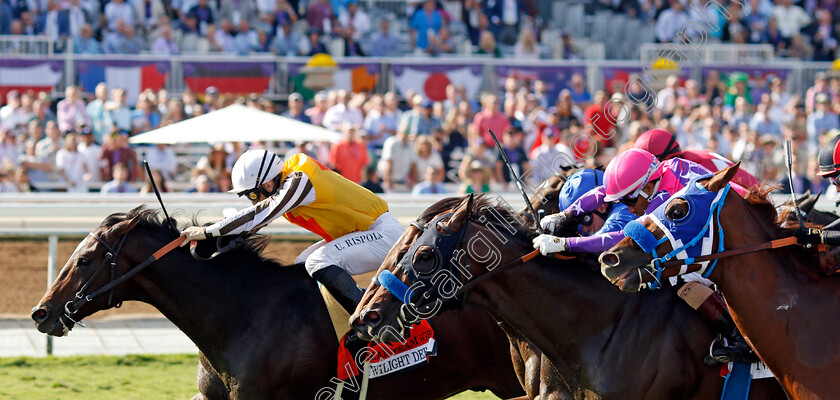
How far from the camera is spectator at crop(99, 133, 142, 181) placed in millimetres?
11984

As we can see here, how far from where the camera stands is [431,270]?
4262 mm

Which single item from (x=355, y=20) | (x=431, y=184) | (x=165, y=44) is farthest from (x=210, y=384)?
(x=355, y=20)

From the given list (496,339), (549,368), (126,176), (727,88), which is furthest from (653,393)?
(727,88)

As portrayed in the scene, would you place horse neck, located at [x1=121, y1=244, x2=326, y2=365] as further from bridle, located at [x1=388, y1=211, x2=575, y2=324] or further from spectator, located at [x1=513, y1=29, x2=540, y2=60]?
spectator, located at [x1=513, y1=29, x2=540, y2=60]

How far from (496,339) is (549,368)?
0.88 meters

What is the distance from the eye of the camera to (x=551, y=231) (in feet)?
17.0

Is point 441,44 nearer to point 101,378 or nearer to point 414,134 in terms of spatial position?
point 414,134

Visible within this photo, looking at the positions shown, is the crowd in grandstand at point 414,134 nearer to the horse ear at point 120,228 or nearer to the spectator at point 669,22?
the spectator at point 669,22

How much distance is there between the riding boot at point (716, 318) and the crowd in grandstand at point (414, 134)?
5527 millimetres

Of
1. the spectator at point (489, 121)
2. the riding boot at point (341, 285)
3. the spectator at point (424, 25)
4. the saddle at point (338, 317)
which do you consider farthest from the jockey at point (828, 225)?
the spectator at point (424, 25)

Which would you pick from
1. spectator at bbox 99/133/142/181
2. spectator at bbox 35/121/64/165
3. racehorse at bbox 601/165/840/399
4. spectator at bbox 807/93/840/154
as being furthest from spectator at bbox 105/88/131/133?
racehorse at bbox 601/165/840/399

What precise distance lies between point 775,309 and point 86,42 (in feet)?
42.8

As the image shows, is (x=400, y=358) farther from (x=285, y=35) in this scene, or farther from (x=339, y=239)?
(x=285, y=35)

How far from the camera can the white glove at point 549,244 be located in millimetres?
4348
